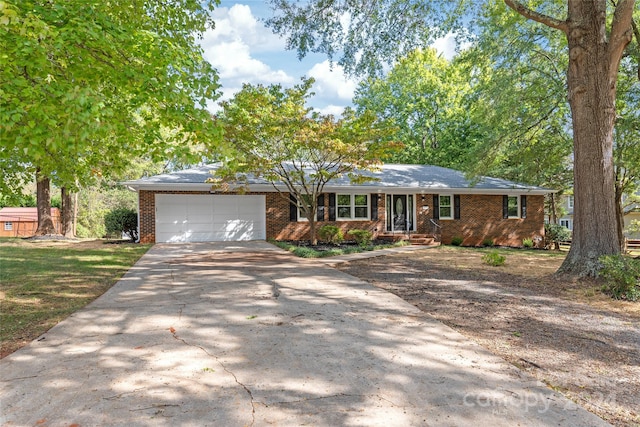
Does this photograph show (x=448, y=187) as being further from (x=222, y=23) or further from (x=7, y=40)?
(x=7, y=40)

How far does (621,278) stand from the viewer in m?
6.15

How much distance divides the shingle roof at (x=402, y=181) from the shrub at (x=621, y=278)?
9.67 metres

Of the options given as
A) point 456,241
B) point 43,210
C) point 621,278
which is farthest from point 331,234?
point 43,210

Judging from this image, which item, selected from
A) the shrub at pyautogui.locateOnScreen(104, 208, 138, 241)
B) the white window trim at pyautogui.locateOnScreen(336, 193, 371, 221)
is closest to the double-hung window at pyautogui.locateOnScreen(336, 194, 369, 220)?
the white window trim at pyautogui.locateOnScreen(336, 193, 371, 221)

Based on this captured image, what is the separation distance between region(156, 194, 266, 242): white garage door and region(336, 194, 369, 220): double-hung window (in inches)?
136

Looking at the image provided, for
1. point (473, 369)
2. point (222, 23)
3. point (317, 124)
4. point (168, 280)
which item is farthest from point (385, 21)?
point (473, 369)

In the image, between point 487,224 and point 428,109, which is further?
point 428,109

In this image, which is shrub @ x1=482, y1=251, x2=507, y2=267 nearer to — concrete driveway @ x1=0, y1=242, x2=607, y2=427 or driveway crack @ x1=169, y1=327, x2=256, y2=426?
concrete driveway @ x1=0, y1=242, x2=607, y2=427

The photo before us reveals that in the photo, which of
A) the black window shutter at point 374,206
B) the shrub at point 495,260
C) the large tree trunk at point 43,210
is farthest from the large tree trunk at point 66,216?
the shrub at point 495,260

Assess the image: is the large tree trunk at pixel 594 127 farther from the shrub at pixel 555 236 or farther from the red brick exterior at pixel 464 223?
the shrub at pixel 555 236

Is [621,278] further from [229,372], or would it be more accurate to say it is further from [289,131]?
[289,131]

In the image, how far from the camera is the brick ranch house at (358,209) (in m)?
15.4

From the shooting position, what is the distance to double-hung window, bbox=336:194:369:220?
686 inches

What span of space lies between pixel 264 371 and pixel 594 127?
25.3ft
